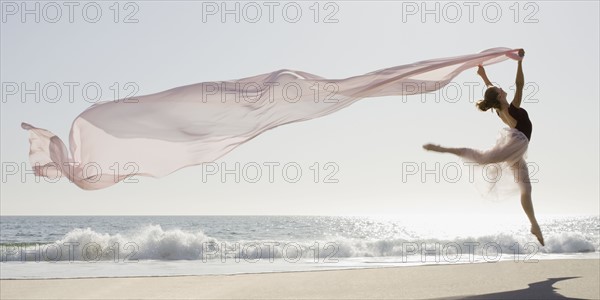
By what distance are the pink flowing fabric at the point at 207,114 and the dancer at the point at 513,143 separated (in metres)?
0.59

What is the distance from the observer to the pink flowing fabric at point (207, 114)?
7816mm

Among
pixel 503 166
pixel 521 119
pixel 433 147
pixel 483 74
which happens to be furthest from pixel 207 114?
pixel 521 119

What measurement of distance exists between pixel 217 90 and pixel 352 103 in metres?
1.57

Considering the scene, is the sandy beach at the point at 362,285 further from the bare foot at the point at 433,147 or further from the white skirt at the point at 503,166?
the bare foot at the point at 433,147

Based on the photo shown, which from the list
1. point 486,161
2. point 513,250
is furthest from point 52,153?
point 513,250

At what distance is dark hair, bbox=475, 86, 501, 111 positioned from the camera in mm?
7500

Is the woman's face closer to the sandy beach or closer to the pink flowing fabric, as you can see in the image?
the pink flowing fabric

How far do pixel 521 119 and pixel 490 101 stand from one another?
38 cm

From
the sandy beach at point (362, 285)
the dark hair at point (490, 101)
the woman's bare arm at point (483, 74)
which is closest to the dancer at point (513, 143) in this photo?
the dark hair at point (490, 101)

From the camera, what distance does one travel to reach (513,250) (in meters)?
25.4

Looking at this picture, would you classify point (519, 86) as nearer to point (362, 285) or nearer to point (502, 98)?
point (502, 98)

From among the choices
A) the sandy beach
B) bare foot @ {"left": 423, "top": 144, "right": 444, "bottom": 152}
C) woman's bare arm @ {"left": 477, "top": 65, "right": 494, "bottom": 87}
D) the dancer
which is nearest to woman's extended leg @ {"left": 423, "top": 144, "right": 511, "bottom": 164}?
the dancer

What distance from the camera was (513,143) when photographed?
735 centimetres

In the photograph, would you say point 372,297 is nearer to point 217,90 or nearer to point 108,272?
point 217,90
